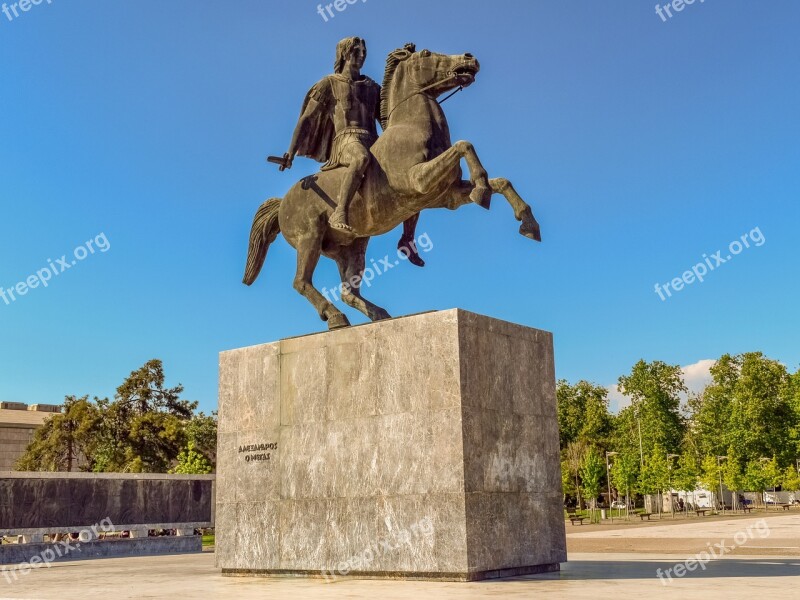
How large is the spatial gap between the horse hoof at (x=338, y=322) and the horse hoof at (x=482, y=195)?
109 inches

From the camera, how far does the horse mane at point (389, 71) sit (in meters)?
12.8

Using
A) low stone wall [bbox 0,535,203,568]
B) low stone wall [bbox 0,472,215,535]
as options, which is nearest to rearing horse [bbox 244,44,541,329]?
low stone wall [bbox 0,535,203,568]

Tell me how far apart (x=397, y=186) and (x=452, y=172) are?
1.01 meters

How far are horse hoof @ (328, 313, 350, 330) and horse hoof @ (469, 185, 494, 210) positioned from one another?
2781mm

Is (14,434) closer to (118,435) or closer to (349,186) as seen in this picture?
(118,435)

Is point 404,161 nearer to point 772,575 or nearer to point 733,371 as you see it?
point 772,575

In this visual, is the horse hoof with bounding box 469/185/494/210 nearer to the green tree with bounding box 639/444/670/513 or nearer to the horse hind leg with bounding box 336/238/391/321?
the horse hind leg with bounding box 336/238/391/321

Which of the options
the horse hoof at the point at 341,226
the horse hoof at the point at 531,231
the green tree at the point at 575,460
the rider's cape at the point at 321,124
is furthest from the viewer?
the green tree at the point at 575,460

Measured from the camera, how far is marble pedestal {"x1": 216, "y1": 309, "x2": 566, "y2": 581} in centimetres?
1012

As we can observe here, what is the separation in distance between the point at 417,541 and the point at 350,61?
302 inches

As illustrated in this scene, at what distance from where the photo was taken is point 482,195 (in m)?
10.9

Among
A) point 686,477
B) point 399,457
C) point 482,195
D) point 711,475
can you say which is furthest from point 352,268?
point 711,475

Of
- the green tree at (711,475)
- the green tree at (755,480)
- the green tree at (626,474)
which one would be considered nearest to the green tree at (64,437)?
the green tree at (626,474)

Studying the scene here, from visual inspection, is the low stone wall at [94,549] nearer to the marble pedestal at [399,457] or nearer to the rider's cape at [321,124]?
the marble pedestal at [399,457]
